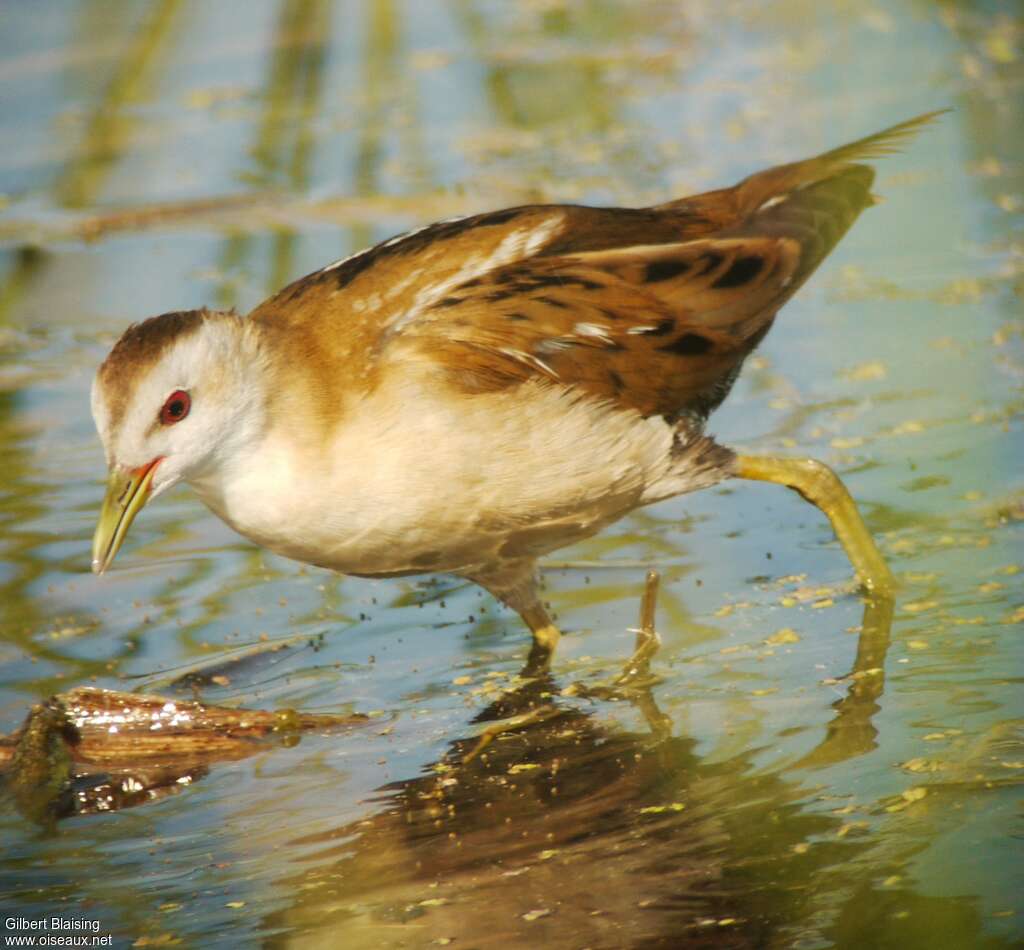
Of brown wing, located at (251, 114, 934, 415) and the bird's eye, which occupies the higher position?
brown wing, located at (251, 114, 934, 415)

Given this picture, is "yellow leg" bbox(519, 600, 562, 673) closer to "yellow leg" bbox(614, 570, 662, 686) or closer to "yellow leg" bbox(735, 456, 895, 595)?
"yellow leg" bbox(614, 570, 662, 686)

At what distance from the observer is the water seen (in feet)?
12.4

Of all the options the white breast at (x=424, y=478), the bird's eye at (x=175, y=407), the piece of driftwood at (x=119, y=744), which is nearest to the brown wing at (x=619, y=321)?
the white breast at (x=424, y=478)

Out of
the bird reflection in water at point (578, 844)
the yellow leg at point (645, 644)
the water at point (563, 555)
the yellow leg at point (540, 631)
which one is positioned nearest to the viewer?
the bird reflection in water at point (578, 844)

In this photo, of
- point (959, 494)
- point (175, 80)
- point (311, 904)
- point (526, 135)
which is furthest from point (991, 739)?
point (175, 80)

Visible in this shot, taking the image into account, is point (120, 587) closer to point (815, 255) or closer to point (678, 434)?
point (678, 434)

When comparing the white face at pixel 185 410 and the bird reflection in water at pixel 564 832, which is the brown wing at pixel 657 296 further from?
the bird reflection in water at pixel 564 832

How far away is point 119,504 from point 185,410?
0.30 meters

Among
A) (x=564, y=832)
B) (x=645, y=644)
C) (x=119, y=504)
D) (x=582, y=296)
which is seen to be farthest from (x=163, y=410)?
(x=564, y=832)

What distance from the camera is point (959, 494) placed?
230 inches

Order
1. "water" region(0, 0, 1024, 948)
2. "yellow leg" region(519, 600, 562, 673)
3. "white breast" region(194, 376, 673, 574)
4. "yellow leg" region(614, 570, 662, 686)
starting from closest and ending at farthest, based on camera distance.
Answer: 1. "water" region(0, 0, 1024, 948)
2. "white breast" region(194, 376, 673, 574)
3. "yellow leg" region(614, 570, 662, 686)
4. "yellow leg" region(519, 600, 562, 673)

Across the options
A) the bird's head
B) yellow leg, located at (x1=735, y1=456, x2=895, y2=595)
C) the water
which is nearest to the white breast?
the bird's head

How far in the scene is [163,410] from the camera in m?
4.76

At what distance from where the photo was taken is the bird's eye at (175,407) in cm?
477
